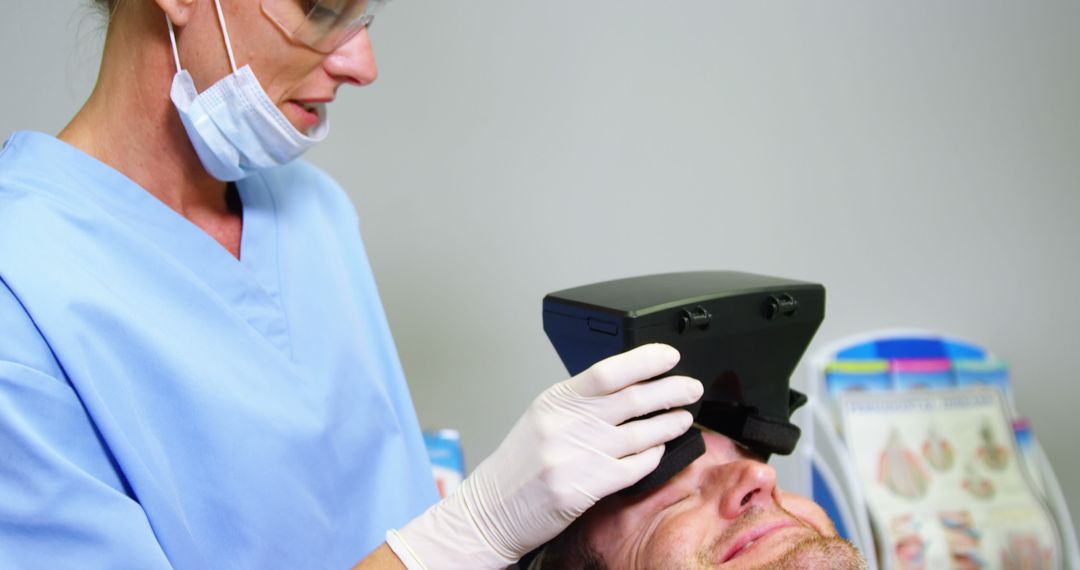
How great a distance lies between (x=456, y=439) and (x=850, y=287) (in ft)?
3.64

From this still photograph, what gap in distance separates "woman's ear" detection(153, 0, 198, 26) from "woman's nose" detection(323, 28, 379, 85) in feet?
0.54

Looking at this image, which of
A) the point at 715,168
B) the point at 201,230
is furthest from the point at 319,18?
the point at 715,168

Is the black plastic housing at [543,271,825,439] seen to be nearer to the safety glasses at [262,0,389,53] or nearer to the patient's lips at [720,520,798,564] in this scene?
the patient's lips at [720,520,798,564]

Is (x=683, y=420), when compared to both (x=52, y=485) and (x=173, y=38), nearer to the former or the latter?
(x=52, y=485)

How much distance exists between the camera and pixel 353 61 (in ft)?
3.46

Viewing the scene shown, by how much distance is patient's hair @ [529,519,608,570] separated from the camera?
103 cm

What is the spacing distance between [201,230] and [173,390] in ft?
0.77

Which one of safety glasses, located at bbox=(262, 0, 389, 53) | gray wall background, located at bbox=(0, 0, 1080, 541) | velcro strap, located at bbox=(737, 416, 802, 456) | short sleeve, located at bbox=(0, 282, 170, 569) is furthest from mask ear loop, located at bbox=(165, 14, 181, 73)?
gray wall background, located at bbox=(0, 0, 1080, 541)

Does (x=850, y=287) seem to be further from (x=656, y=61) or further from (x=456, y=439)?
(x=456, y=439)

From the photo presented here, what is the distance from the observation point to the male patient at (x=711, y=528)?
0.92m

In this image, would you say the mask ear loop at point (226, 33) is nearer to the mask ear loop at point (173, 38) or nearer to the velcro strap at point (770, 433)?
the mask ear loop at point (173, 38)

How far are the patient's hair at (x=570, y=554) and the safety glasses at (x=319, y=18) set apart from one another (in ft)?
2.29

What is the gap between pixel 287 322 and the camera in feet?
3.71

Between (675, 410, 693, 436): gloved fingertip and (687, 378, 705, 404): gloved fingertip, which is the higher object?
(687, 378, 705, 404): gloved fingertip
